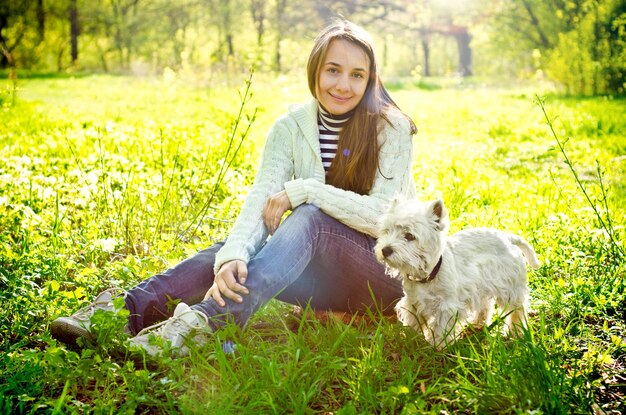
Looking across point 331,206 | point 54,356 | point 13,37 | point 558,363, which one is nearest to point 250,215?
point 331,206

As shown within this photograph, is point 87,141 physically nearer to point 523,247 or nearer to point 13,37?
point 523,247

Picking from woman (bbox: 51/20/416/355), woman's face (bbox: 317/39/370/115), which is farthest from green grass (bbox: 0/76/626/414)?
woman's face (bbox: 317/39/370/115)

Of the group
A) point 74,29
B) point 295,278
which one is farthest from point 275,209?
point 74,29

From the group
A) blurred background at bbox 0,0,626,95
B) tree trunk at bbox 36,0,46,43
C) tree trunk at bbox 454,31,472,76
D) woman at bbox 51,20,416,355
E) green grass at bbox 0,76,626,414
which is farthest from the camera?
tree trunk at bbox 454,31,472,76

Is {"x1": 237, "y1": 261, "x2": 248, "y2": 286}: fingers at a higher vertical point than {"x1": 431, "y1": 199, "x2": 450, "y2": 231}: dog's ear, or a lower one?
lower

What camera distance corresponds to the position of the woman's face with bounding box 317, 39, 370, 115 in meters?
3.52

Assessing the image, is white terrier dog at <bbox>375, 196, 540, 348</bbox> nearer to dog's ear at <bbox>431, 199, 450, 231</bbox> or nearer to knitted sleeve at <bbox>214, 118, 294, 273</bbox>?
dog's ear at <bbox>431, 199, 450, 231</bbox>

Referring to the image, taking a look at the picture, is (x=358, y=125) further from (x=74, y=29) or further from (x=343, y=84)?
(x=74, y=29)

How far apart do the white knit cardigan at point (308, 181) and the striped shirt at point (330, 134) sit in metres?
0.07

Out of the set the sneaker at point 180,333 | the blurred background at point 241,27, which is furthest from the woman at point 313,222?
the blurred background at point 241,27

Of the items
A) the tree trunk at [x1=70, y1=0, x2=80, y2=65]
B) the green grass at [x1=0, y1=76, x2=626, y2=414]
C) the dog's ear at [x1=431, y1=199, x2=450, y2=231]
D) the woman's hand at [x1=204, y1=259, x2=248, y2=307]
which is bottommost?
the green grass at [x1=0, y1=76, x2=626, y2=414]

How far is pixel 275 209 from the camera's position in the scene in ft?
10.9

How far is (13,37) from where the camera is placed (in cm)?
3525

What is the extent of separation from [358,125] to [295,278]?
A: 3.45 feet
